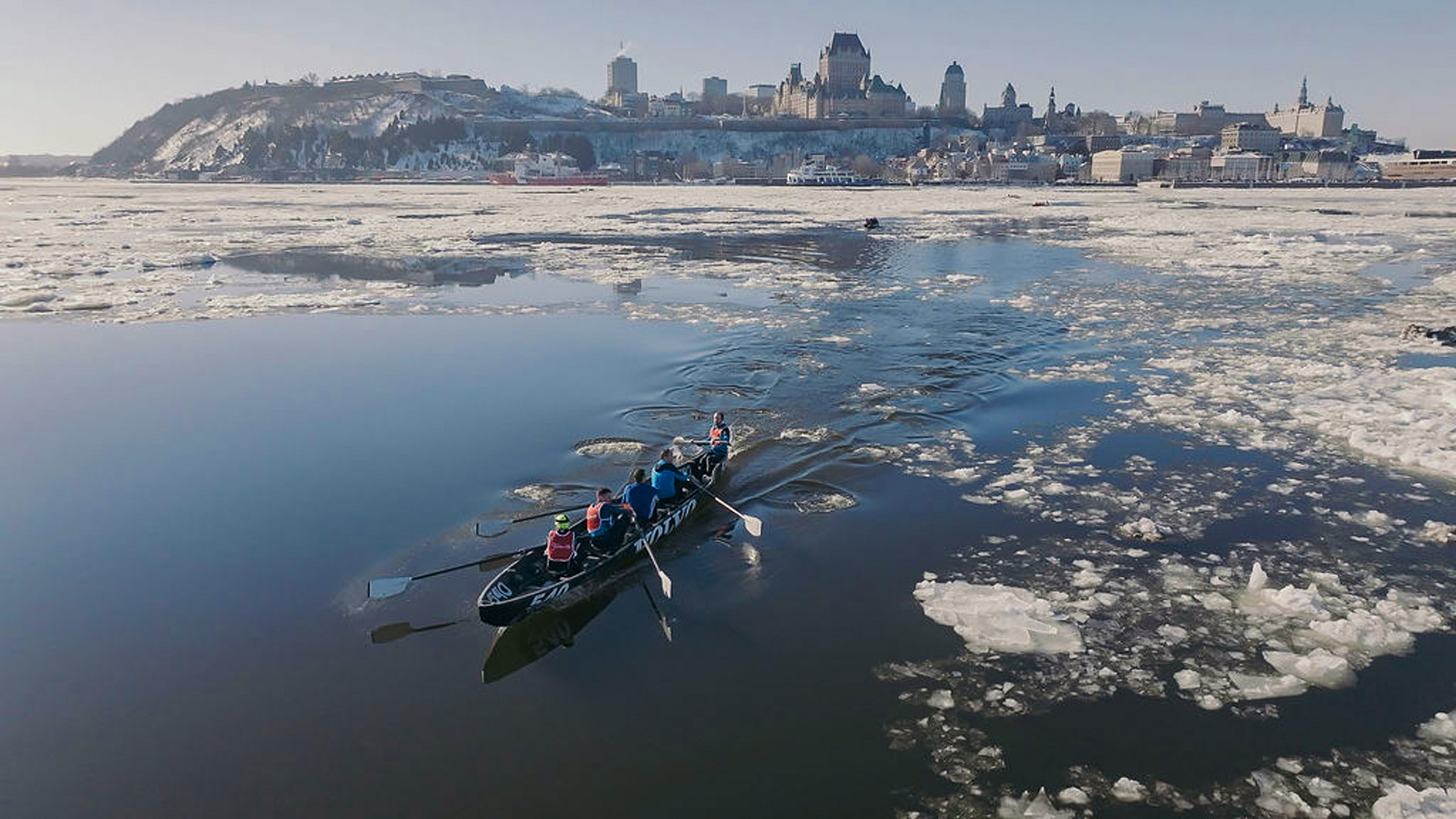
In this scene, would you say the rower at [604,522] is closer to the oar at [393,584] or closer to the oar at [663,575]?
the oar at [663,575]

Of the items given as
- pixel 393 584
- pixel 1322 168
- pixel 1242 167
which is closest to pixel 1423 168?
pixel 1322 168

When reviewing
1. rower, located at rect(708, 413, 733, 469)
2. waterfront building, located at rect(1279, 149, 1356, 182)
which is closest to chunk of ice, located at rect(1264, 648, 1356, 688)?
rower, located at rect(708, 413, 733, 469)

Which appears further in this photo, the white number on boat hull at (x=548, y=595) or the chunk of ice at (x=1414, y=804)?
the white number on boat hull at (x=548, y=595)

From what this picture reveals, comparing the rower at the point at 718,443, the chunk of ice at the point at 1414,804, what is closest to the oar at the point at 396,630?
the rower at the point at 718,443

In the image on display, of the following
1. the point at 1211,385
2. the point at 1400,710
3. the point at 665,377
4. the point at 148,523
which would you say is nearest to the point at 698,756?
the point at 1400,710

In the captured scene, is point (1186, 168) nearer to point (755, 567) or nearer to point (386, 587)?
point (755, 567)

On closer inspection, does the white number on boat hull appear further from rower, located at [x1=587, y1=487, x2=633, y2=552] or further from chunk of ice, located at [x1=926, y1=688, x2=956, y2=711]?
chunk of ice, located at [x1=926, y1=688, x2=956, y2=711]
